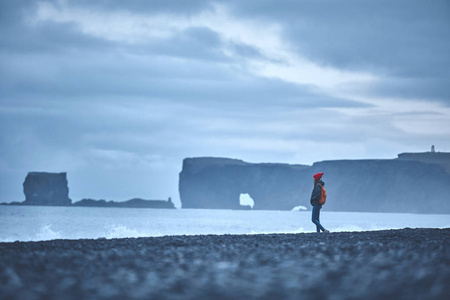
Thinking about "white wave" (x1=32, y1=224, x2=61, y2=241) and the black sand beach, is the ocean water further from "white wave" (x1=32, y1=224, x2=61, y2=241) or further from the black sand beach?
the black sand beach

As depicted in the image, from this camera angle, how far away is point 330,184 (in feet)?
586

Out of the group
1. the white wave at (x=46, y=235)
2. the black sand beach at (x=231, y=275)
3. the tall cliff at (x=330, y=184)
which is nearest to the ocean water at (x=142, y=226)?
the white wave at (x=46, y=235)

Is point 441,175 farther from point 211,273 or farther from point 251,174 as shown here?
point 211,273

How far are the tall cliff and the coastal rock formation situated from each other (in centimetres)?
3956

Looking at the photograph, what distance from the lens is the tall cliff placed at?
169m

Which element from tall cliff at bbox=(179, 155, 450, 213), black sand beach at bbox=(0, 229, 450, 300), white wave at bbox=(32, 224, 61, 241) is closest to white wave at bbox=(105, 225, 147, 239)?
white wave at bbox=(32, 224, 61, 241)

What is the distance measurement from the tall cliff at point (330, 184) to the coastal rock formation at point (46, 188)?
3956 cm

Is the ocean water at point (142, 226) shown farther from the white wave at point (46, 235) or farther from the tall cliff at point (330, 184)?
the tall cliff at point (330, 184)

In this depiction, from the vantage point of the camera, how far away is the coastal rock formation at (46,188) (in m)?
190

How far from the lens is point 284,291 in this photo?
5512 mm

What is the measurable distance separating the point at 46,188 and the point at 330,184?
91.6 metres

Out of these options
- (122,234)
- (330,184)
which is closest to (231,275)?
(122,234)

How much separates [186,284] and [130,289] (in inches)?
22.9

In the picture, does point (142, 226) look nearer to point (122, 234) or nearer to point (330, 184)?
point (122, 234)
